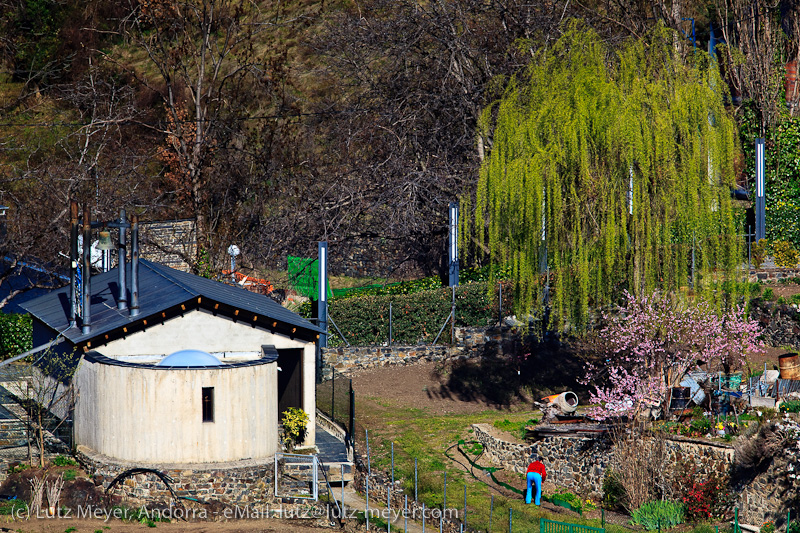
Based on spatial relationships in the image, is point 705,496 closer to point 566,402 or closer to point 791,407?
point 791,407

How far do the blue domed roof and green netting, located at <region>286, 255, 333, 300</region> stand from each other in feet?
44.1

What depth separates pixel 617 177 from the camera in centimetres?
2381

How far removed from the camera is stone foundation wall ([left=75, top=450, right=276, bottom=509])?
20.4m

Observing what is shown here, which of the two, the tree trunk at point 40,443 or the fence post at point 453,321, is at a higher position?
the fence post at point 453,321

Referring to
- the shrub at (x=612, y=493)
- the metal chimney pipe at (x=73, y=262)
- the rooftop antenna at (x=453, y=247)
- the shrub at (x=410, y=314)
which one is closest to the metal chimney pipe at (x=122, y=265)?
the metal chimney pipe at (x=73, y=262)

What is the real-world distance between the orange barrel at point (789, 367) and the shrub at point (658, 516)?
21.5ft

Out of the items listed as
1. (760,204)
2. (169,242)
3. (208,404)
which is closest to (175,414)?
(208,404)

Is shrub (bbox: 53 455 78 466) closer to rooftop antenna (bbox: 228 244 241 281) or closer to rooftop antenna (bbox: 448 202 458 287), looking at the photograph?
rooftop antenna (bbox: 228 244 241 281)

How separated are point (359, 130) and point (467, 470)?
62.2ft

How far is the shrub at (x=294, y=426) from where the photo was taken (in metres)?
22.8

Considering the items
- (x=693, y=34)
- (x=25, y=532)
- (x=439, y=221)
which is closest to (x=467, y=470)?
(x=25, y=532)

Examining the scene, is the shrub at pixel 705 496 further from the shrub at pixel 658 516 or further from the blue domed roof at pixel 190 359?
the blue domed roof at pixel 190 359

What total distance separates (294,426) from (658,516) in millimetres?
8550

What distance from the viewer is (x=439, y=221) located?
39438 mm
